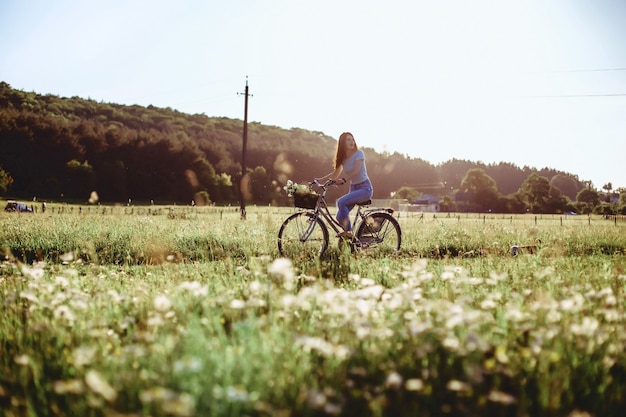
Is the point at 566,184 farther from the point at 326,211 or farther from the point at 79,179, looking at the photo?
the point at 326,211

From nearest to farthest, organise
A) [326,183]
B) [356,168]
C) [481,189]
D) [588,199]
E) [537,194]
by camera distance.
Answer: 1. [326,183]
2. [356,168]
3. [537,194]
4. [588,199]
5. [481,189]

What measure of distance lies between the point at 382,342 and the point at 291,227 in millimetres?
5504

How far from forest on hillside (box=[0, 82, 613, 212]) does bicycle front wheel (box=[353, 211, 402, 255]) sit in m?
25.3

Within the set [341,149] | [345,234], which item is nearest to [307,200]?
[345,234]

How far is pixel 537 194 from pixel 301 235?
10438 cm

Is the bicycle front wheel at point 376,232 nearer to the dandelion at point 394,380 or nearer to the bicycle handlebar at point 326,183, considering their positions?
the bicycle handlebar at point 326,183

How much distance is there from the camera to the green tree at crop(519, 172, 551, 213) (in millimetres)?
96938

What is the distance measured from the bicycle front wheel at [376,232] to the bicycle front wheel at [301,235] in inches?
27.7

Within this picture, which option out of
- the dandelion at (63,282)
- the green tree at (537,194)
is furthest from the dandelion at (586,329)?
the green tree at (537,194)

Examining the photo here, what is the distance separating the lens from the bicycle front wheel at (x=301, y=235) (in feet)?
26.3

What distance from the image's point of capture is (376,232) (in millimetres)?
8602

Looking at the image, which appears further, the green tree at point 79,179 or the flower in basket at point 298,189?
the green tree at point 79,179

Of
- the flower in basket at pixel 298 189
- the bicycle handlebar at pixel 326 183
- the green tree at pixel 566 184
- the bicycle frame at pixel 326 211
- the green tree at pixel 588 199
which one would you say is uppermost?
the green tree at pixel 566 184

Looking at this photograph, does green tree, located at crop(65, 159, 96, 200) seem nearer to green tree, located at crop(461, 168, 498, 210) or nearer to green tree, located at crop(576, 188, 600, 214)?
green tree, located at crop(461, 168, 498, 210)
